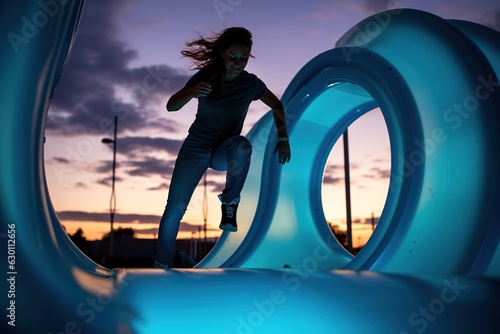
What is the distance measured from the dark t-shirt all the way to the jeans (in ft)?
0.31

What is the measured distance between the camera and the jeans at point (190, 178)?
149 inches

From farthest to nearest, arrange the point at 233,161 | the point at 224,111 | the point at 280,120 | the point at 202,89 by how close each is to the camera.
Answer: the point at 280,120 → the point at 224,111 → the point at 233,161 → the point at 202,89

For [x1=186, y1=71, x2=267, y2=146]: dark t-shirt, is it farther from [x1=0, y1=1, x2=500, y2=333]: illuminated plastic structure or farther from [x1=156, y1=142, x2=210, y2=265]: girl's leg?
[x1=0, y1=1, x2=500, y2=333]: illuminated plastic structure

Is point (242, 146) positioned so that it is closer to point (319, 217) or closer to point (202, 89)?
point (202, 89)

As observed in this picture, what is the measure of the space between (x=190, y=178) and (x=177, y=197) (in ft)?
0.50

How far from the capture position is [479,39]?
4.45 meters

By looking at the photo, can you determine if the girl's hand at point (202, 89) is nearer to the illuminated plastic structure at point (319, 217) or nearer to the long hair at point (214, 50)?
the long hair at point (214, 50)

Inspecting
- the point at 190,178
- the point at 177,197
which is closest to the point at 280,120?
the point at 190,178

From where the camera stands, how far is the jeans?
3779 millimetres

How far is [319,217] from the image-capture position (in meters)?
5.73

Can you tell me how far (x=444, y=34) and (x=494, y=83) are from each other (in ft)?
1.86

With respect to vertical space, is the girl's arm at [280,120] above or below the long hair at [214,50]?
below

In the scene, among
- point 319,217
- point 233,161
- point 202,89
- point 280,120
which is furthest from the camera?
point 319,217

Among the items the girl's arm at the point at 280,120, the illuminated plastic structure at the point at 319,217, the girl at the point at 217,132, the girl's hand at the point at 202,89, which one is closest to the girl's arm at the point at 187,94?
the girl's hand at the point at 202,89
